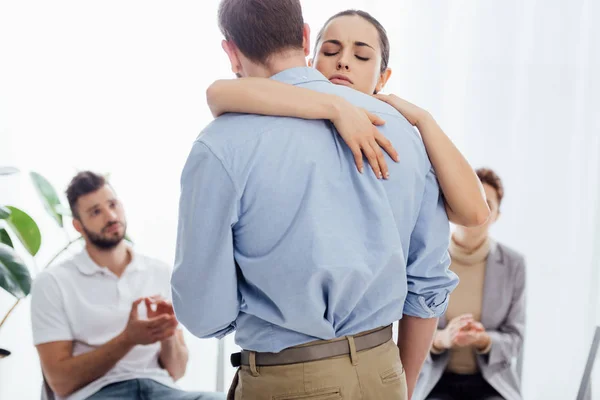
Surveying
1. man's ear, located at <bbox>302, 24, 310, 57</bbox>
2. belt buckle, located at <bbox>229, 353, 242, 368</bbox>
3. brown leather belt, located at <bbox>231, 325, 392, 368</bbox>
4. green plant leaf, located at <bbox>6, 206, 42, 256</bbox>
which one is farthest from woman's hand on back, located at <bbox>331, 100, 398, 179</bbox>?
green plant leaf, located at <bbox>6, 206, 42, 256</bbox>

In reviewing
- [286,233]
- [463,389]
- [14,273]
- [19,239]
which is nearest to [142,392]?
[14,273]

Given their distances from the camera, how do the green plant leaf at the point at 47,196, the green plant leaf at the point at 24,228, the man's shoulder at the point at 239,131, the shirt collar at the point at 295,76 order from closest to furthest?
the man's shoulder at the point at 239,131, the shirt collar at the point at 295,76, the green plant leaf at the point at 24,228, the green plant leaf at the point at 47,196

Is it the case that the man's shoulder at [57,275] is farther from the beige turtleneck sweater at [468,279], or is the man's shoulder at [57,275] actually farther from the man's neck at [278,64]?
the man's neck at [278,64]

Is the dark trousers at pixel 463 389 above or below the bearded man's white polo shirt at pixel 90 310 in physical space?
below

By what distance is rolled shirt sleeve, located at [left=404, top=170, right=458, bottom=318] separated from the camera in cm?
122

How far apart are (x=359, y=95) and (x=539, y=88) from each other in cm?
247

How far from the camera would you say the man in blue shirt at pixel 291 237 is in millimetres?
1055

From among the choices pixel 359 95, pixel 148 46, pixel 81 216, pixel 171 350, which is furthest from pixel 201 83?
pixel 359 95

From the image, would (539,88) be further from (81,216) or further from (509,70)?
(81,216)

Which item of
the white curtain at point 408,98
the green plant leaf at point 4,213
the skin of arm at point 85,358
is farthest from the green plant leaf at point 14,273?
the white curtain at point 408,98

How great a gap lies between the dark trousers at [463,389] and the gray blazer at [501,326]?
4 centimetres

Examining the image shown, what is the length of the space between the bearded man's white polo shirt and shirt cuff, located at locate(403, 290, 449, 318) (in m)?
1.53

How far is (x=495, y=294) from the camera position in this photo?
2.84 meters

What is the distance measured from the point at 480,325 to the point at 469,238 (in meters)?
0.35
